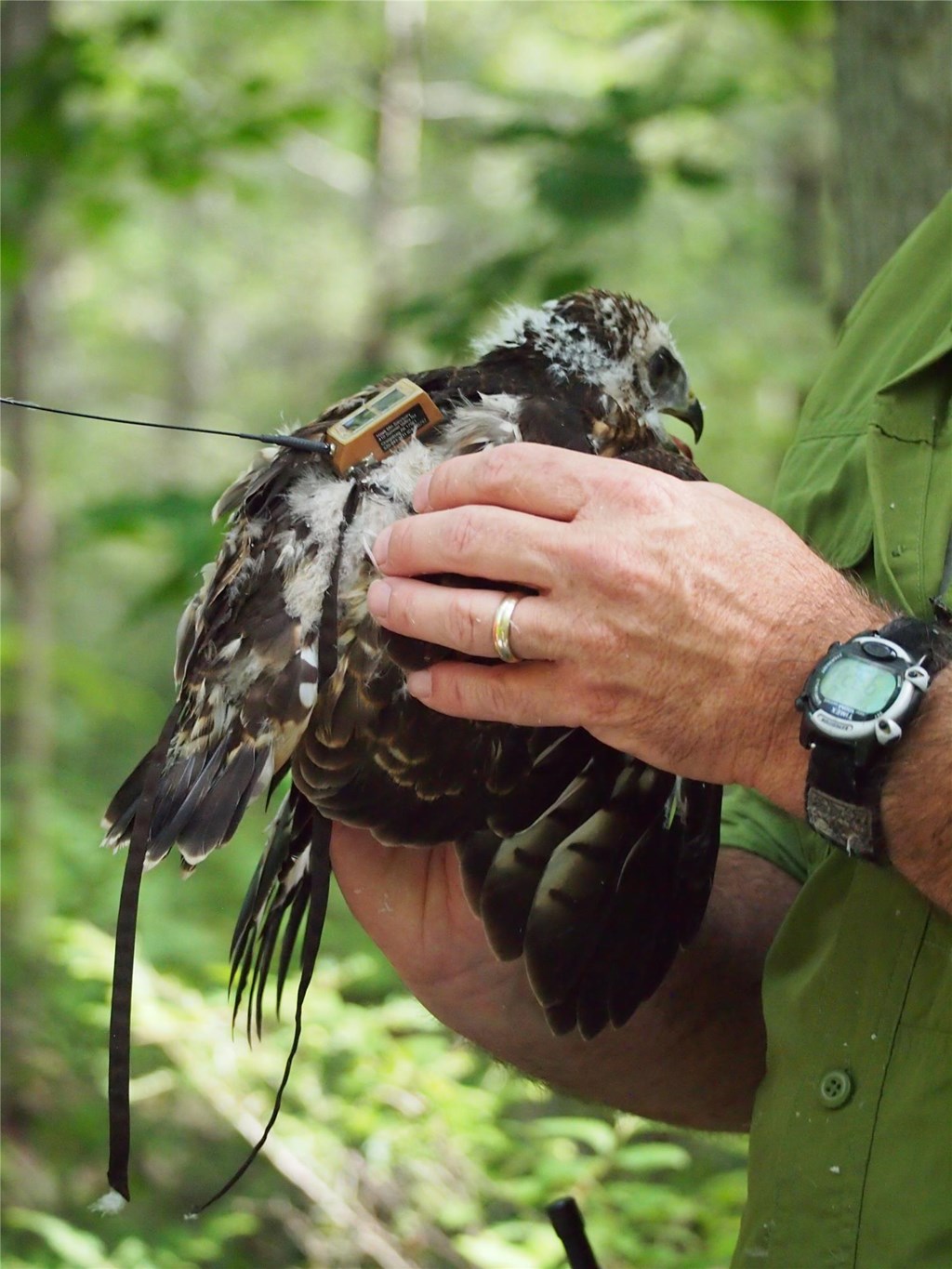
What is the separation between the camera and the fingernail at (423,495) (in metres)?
1.77

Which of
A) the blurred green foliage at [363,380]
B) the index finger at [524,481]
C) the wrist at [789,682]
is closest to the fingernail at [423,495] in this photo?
the index finger at [524,481]

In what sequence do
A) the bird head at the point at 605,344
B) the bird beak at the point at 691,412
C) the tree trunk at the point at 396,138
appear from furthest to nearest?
1. the tree trunk at the point at 396,138
2. the bird beak at the point at 691,412
3. the bird head at the point at 605,344

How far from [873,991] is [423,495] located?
3.15 ft

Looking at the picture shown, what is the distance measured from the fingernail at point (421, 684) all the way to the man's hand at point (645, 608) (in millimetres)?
104

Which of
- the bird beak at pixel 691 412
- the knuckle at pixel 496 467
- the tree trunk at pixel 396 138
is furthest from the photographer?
the tree trunk at pixel 396 138

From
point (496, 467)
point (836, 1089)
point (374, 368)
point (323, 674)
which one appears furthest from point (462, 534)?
point (374, 368)

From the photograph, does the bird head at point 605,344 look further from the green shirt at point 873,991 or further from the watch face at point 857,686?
the watch face at point 857,686

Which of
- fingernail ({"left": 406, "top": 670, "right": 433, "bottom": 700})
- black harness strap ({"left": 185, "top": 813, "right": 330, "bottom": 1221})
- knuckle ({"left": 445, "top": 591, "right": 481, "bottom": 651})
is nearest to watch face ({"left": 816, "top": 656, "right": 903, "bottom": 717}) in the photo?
knuckle ({"left": 445, "top": 591, "right": 481, "bottom": 651})

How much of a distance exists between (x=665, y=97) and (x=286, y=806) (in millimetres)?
3451

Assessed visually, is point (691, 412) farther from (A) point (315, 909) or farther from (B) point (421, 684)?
(A) point (315, 909)

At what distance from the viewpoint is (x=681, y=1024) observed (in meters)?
2.24

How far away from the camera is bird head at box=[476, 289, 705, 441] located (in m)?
2.39

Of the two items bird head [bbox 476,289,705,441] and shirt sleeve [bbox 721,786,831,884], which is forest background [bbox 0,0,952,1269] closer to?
bird head [bbox 476,289,705,441]

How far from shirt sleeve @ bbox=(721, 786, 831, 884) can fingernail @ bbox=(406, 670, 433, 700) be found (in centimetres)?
84
